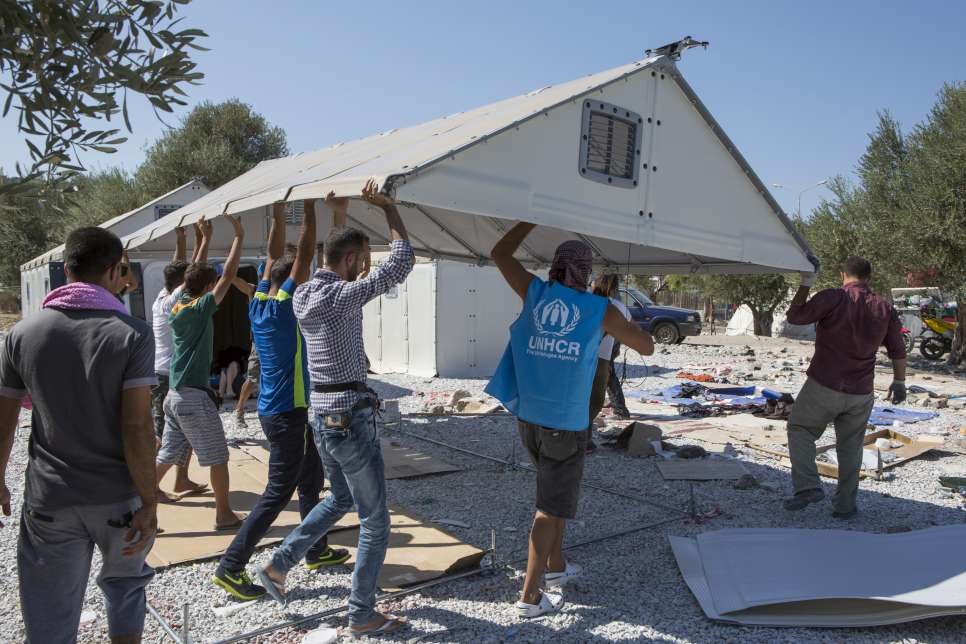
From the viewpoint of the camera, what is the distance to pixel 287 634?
11.6 ft

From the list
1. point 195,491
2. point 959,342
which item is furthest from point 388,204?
point 959,342

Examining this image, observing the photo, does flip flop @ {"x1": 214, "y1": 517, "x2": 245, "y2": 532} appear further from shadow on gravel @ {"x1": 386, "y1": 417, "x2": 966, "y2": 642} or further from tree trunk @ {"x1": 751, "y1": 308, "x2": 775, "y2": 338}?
tree trunk @ {"x1": 751, "y1": 308, "x2": 775, "y2": 338}

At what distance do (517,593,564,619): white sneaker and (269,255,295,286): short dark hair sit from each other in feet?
7.16

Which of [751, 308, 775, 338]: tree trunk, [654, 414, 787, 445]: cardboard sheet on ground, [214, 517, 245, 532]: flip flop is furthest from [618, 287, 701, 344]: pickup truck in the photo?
[214, 517, 245, 532]: flip flop

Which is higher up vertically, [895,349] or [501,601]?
[895,349]

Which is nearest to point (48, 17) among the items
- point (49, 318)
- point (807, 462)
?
point (49, 318)

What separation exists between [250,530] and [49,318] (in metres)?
1.83

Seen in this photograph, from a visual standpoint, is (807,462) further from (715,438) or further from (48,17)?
(48,17)

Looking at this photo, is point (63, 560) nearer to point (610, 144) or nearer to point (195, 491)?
point (610, 144)

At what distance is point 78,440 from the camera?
2459mm

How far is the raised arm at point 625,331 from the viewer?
3590 mm

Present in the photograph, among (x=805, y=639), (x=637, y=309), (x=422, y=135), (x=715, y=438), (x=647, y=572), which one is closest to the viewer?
(x=805, y=639)

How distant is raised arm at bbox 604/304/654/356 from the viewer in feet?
11.8

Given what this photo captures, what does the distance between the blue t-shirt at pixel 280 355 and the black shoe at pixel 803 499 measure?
12.5 feet
